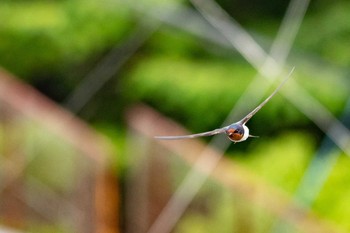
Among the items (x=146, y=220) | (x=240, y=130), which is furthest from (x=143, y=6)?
(x=240, y=130)

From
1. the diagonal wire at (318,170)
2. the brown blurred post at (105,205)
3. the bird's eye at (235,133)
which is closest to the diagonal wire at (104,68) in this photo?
the diagonal wire at (318,170)

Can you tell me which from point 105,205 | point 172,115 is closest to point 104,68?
point 172,115

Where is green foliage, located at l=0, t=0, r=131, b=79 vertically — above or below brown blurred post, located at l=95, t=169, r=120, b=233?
above

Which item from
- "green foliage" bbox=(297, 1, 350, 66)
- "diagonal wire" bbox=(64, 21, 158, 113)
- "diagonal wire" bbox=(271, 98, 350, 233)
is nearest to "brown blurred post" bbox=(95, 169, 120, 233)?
"diagonal wire" bbox=(271, 98, 350, 233)

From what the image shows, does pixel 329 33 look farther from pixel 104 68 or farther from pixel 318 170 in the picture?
pixel 104 68

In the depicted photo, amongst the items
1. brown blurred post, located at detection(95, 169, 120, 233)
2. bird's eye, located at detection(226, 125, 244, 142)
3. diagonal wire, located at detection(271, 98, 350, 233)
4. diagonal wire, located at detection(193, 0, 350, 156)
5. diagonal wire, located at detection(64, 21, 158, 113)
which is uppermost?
diagonal wire, located at detection(64, 21, 158, 113)

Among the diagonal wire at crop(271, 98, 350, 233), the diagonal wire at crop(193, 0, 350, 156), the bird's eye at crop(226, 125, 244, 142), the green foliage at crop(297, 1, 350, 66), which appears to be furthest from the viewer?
the green foliage at crop(297, 1, 350, 66)

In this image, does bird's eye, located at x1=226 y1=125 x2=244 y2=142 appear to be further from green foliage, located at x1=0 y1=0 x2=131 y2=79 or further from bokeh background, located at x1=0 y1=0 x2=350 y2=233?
green foliage, located at x1=0 y1=0 x2=131 y2=79

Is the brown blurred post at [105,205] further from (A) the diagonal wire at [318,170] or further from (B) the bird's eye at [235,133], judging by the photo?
(B) the bird's eye at [235,133]

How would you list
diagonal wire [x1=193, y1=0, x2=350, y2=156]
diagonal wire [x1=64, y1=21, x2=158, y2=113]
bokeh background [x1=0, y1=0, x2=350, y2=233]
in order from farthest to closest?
diagonal wire [x1=64, y1=21, x2=158, y2=113] < diagonal wire [x1=193, y1=0, x2=350, y2=156] < bokeh background [x1=0, y1=0, x2=350, y2=233]

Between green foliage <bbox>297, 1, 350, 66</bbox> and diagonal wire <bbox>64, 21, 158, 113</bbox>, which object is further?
diagonal wire <bbox>64, 21, 158, 113</bbox>
